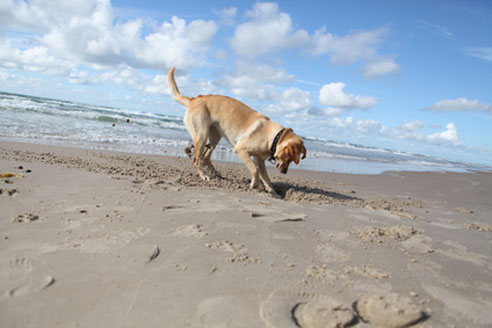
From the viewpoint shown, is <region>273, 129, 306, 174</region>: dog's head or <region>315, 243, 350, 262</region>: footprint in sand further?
<region>273, 129, 306, 174</region>: dog's head

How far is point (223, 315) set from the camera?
1.58 meters

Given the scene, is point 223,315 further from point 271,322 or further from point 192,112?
point 192,112

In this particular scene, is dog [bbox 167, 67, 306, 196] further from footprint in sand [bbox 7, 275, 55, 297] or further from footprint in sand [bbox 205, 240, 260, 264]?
footprint in sand [bbox 7, 275, 55, 297]

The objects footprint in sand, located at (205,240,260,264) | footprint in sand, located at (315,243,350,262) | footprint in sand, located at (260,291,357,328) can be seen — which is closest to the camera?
footprint in sand, located at (260,291,357,328)

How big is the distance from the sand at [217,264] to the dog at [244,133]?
150 cm

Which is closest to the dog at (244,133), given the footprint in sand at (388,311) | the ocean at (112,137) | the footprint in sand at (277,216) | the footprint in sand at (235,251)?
the footprint in sand at (277,216)

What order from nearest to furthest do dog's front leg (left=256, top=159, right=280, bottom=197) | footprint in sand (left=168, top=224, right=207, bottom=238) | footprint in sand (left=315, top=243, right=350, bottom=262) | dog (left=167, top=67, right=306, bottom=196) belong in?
footprint in sand (left=315, top=243, right=350, bottom=262), footprint in sand (left=168, top=224, right=207, bottom=238), dog (left=167, top=67, right=306, bottom=196), dog's front leg (left=256, top=159, right=280, bottom=197)

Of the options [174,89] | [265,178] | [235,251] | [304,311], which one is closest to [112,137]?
[174,89]

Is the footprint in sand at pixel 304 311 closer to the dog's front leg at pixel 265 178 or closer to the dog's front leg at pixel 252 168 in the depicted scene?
the dog's front leg at pixel 265 178

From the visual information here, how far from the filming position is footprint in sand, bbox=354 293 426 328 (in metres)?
1.65

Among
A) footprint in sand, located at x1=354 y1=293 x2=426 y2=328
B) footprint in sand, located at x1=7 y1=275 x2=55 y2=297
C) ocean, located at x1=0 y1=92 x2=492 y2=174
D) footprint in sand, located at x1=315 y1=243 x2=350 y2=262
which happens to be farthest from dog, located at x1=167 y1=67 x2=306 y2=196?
ocean, located at x1=0 y1=92 x2=492 y2=174

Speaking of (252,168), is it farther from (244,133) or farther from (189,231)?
(189,231)

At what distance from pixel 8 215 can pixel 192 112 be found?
368cm

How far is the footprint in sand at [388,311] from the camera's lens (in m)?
1.65
